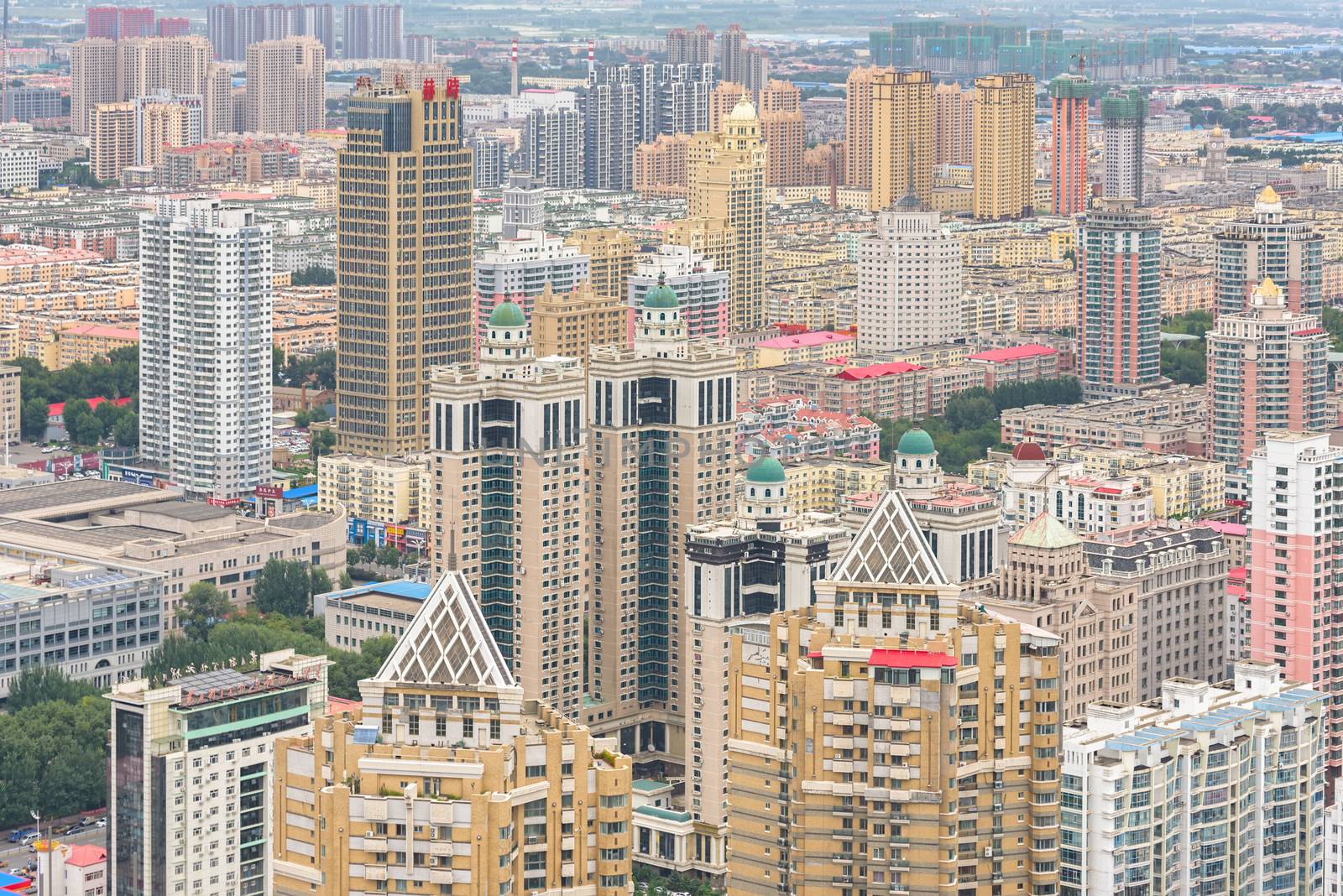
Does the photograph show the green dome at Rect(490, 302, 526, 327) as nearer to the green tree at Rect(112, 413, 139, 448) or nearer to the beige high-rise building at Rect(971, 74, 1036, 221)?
the green tree at Rect(112, 413, 139, 448)

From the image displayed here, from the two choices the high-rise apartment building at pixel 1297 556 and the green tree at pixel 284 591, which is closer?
the high-rise apartment building at pixel 1297 556

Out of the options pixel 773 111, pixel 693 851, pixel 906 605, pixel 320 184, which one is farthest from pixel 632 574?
pixel 773 111

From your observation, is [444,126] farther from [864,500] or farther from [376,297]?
[864,500]

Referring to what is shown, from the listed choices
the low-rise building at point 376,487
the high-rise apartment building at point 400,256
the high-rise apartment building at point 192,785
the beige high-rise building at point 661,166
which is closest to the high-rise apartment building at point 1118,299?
the high-rise apartment building at point 400,256

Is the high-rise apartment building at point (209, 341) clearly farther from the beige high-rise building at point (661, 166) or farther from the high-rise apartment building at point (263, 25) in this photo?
the high-rise apartment building at point (263, 25)

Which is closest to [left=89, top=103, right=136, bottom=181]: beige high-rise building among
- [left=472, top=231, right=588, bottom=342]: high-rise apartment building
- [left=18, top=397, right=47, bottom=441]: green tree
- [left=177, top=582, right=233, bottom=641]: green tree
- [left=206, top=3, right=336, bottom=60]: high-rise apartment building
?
[left=206, top=3, right=336, bottom=60]: high-rise apartment building

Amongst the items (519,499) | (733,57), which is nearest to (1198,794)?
(519,499)
